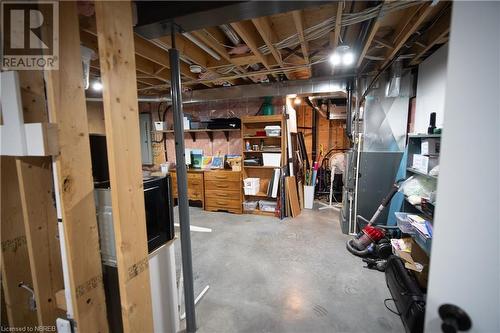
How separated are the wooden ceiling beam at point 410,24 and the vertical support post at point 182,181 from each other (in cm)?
174

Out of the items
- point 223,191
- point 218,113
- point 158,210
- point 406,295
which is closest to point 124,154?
point 158,210

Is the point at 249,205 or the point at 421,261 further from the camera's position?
the point at 249,205

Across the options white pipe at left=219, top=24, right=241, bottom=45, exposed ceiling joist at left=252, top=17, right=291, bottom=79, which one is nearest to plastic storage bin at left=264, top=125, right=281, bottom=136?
exposed ceiling joist at left=252, top=17, right=291, bottom=79

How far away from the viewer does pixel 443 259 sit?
0.63m

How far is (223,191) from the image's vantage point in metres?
4.43

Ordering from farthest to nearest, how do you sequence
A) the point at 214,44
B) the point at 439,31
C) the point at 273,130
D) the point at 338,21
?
1. the point at 273,130
2. the point at 214,44
3. the point at 439,31
4. the point at 338,21

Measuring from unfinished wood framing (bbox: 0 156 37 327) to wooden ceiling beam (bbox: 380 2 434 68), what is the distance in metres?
2.84

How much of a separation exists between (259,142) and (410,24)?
9.53 ft

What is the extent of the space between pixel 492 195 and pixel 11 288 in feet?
7.39

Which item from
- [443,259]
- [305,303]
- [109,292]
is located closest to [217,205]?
[305,303]

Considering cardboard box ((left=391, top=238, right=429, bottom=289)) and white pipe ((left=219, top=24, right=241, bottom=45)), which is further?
white pipe ((left=219, top=24, right=241, bottom=45))

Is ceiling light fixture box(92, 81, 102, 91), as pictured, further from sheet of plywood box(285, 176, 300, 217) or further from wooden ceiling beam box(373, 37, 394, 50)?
wooden ceiling beam box(373, 37, 394, 50)

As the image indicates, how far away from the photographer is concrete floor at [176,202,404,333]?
5.79 ft

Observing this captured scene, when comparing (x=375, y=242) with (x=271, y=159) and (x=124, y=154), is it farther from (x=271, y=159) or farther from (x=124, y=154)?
(x=124, y=154)
